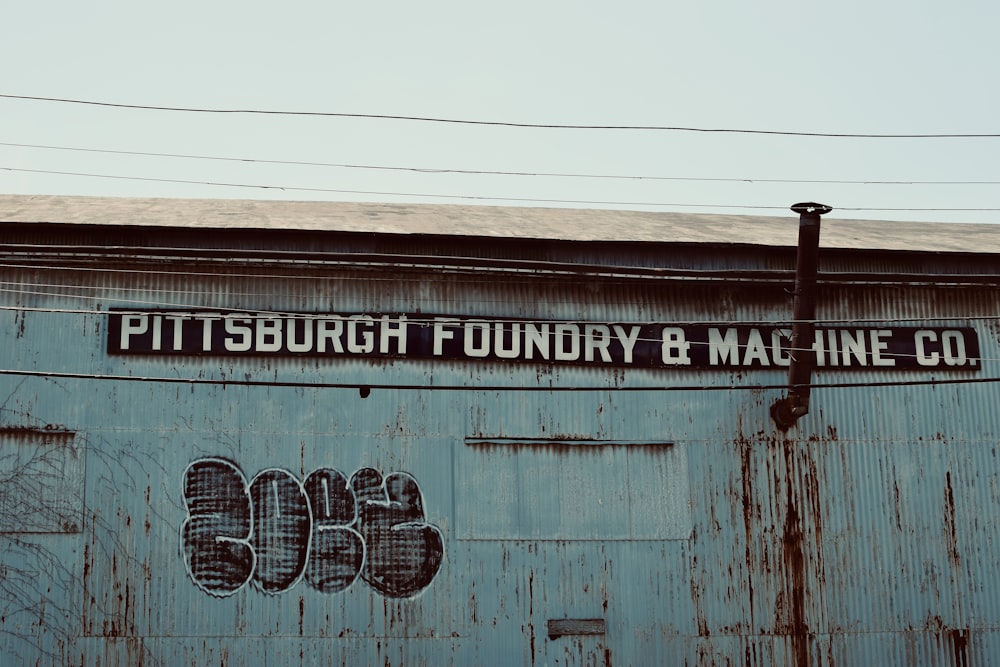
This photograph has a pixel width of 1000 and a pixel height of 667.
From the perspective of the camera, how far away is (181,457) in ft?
50.1

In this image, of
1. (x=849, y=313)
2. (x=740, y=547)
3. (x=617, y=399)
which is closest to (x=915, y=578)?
(x=740, y=547)

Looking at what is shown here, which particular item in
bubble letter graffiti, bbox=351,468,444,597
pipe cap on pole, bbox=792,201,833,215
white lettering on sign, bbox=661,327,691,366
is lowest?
bubble letter graffiti, bbox=351,468,444,597

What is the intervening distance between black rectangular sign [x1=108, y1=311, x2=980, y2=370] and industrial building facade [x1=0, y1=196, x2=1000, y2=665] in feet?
0.15

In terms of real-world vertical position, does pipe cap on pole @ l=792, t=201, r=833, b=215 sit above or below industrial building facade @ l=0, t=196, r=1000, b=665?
above

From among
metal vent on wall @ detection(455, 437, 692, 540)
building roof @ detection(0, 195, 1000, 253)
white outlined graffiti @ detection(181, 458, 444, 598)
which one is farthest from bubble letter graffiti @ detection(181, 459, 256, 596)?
building roof @ detection(0, 195, 1000, 253)

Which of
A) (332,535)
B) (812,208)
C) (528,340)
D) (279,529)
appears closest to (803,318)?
(812,208)

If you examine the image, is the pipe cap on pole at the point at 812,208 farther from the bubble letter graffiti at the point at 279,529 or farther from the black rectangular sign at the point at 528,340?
the bubble letter graffiti at the point at 279,529

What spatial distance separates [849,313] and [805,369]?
1840mm

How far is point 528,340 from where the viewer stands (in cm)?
1636

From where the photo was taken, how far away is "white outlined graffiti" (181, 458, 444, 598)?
1512 centimetres

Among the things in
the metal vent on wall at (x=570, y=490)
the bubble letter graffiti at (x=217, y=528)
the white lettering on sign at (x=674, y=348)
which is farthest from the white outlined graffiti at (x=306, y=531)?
the white lettering on sign at (x=674, y=348)

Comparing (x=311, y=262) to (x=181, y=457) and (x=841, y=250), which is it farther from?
(x=841, y=250)

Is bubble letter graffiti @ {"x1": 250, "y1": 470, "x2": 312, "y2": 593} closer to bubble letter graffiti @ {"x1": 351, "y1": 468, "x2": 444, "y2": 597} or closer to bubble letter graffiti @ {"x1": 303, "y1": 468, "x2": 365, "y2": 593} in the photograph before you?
bubble letter graffiti @ {"x1": 303, "y1": 468, "x2": 365, "y2": 593}

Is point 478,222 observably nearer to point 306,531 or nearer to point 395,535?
point 395,535
